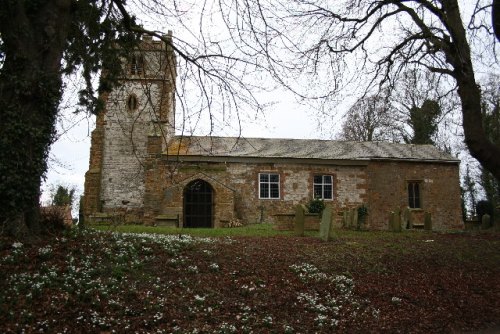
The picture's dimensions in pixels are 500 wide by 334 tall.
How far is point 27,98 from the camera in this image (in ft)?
30.5

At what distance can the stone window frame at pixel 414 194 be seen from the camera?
29.6 meters

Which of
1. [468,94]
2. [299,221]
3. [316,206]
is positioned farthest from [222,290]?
[316,206]

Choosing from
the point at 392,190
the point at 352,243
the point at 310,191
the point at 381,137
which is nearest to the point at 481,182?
the point at 381,137

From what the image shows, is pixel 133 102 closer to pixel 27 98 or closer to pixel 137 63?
pixel 137 63

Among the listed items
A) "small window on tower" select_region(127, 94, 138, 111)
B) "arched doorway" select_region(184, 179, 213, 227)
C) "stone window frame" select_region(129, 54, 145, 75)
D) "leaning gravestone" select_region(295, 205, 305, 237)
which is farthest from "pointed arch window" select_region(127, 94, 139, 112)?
"stone window frame" select_region(129, 54, 145, 75)

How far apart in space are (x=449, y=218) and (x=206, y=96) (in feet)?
81.0

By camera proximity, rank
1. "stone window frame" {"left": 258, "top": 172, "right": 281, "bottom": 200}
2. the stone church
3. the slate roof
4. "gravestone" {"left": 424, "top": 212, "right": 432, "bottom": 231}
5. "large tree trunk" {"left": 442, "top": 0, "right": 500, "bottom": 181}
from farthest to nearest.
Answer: the slate roof < "stone window frame" {"left": 258, "top": 172, "right": 281, "bottom": 200} < the stone church < "gravestone" {"left": 424, "top": 212, "right": 432, "bottom": 231} < "large tree trunk" {"left": 442, "top": 0, "right": 500, "bottom": 181}

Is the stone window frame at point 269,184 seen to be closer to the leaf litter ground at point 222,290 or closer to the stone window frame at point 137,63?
the leaf litter ground at point 222,290

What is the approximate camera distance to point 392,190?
95.3ft

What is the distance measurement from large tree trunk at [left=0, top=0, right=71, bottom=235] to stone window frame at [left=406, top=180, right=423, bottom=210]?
24.6 metres

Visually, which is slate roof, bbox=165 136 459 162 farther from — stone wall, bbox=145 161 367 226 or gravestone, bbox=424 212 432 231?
gravestone, bbox=424 212 432 231

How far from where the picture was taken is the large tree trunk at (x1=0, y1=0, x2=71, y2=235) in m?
8.95

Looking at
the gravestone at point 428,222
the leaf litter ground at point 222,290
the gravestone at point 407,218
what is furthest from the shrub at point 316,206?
the leaf litter ground at point 222,290

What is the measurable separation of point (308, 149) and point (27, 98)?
21.8 metres
